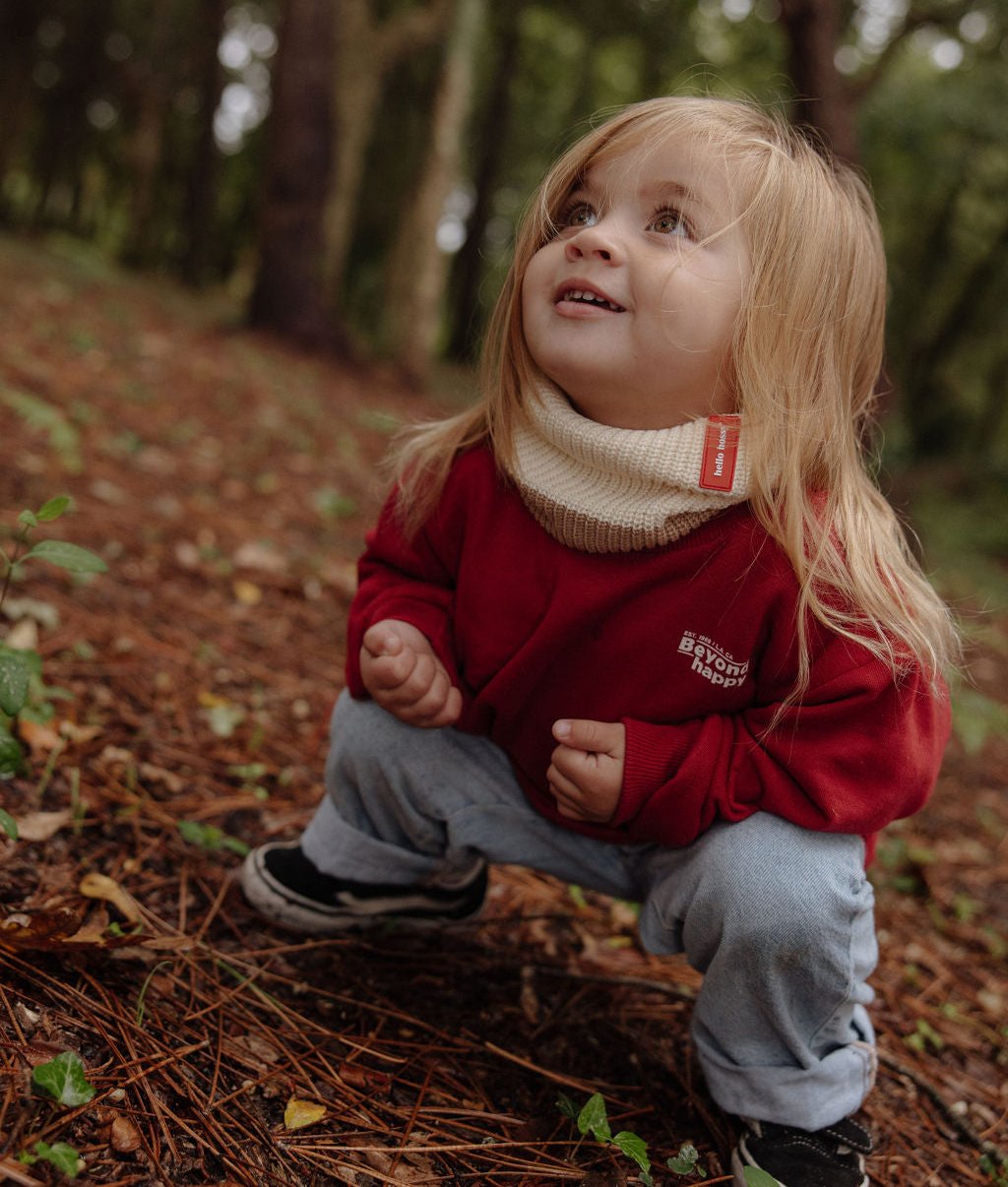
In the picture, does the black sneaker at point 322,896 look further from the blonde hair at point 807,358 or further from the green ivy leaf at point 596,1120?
the blonde hair at point 807,358

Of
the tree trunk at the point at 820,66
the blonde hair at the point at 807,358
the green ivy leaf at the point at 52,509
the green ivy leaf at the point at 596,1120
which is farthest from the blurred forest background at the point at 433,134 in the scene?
the green ivy leaf at the point at 596,1120

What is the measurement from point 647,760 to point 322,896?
0.71 meters

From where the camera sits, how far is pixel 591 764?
61.4 inches

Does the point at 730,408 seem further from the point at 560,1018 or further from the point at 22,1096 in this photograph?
the point at 22,1096

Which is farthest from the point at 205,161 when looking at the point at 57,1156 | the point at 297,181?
the point at 57,1156

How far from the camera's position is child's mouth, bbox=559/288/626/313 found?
5.08 feet

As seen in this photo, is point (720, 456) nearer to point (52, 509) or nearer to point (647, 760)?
point (647, 760)

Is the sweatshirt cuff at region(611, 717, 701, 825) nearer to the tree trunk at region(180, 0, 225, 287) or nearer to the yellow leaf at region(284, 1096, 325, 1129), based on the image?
→ the yellow leaf at region(284, 1096, 325, 1129)

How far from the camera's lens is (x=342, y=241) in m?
10.4

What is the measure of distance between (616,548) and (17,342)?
4.90 meters

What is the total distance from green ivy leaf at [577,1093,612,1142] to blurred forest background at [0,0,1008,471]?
1486 millimetres

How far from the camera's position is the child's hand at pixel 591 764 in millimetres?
1557

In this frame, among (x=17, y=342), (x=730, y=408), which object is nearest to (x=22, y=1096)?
(x=730, y=408)

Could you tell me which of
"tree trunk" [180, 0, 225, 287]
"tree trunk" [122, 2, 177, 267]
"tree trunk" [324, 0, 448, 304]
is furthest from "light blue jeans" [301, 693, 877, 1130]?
"tree trunk" [122, 2, 177, 267]
